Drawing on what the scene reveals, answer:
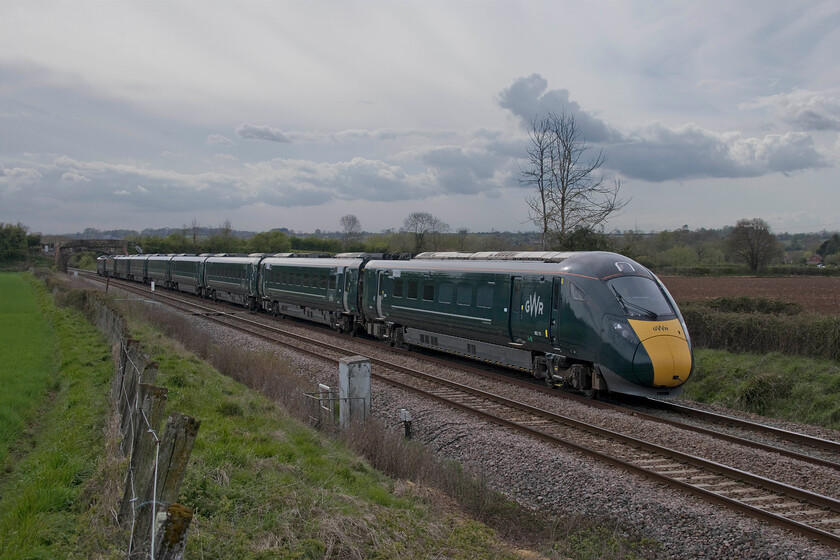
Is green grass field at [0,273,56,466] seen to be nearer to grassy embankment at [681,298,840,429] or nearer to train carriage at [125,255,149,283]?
grassy embankment at [681,298,840,429]

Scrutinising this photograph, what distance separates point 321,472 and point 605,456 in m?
4.18

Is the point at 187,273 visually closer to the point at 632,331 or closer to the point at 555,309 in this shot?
the point at 555,309

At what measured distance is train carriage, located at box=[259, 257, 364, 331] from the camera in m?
22.8

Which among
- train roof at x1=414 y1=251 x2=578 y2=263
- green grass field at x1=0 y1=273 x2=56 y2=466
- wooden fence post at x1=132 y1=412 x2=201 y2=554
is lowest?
green grass field at x1=0 y1=273 x2=56 y2=466

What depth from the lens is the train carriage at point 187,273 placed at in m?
40.7

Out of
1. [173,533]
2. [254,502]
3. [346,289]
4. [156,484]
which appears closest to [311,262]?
[346,289]

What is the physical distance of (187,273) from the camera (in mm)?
43000

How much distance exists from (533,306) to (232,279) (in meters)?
24.2

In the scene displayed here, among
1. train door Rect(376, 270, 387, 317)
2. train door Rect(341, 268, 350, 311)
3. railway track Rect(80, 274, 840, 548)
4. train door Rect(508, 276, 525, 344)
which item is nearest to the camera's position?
railway track Rect(80, 274, 840, 548)

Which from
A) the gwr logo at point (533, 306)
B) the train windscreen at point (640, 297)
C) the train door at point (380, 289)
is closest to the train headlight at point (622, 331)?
the train windscreen at point (640, 297)

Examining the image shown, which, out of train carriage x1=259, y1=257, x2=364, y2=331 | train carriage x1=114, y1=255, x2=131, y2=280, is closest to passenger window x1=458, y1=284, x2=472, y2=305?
train carriage x1=259, y1=257, x2=364, y2=331

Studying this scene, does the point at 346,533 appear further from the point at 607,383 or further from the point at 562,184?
the point at 562,184

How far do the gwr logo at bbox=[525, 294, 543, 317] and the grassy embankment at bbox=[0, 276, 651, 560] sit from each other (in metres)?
5.57

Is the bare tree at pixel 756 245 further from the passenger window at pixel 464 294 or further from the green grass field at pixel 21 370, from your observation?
the green grass field at pixel 21 370
